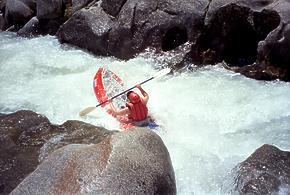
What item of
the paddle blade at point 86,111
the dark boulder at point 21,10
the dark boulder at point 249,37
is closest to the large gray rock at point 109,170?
the paddle blade at point 86,111

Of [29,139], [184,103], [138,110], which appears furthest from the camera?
[184,103]

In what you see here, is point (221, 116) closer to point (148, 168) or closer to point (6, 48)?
point (148, 168)

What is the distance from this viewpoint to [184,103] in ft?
26.5

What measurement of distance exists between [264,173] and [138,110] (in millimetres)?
2423

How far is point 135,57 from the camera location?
32.8 feet

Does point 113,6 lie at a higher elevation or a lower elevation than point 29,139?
higher

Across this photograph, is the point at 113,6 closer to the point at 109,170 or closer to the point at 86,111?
the point at 86,111

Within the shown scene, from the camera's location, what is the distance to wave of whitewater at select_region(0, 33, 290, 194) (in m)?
6.30

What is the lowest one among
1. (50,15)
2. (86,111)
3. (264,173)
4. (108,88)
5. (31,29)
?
(31,29)

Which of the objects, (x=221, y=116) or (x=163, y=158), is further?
(x=221, y=116)

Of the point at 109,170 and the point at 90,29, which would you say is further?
the point at 90,29

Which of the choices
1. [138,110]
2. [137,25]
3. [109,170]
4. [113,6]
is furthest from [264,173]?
[113,6]

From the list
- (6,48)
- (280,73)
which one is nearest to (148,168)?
(280,73)

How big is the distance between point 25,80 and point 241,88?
4.66 m
